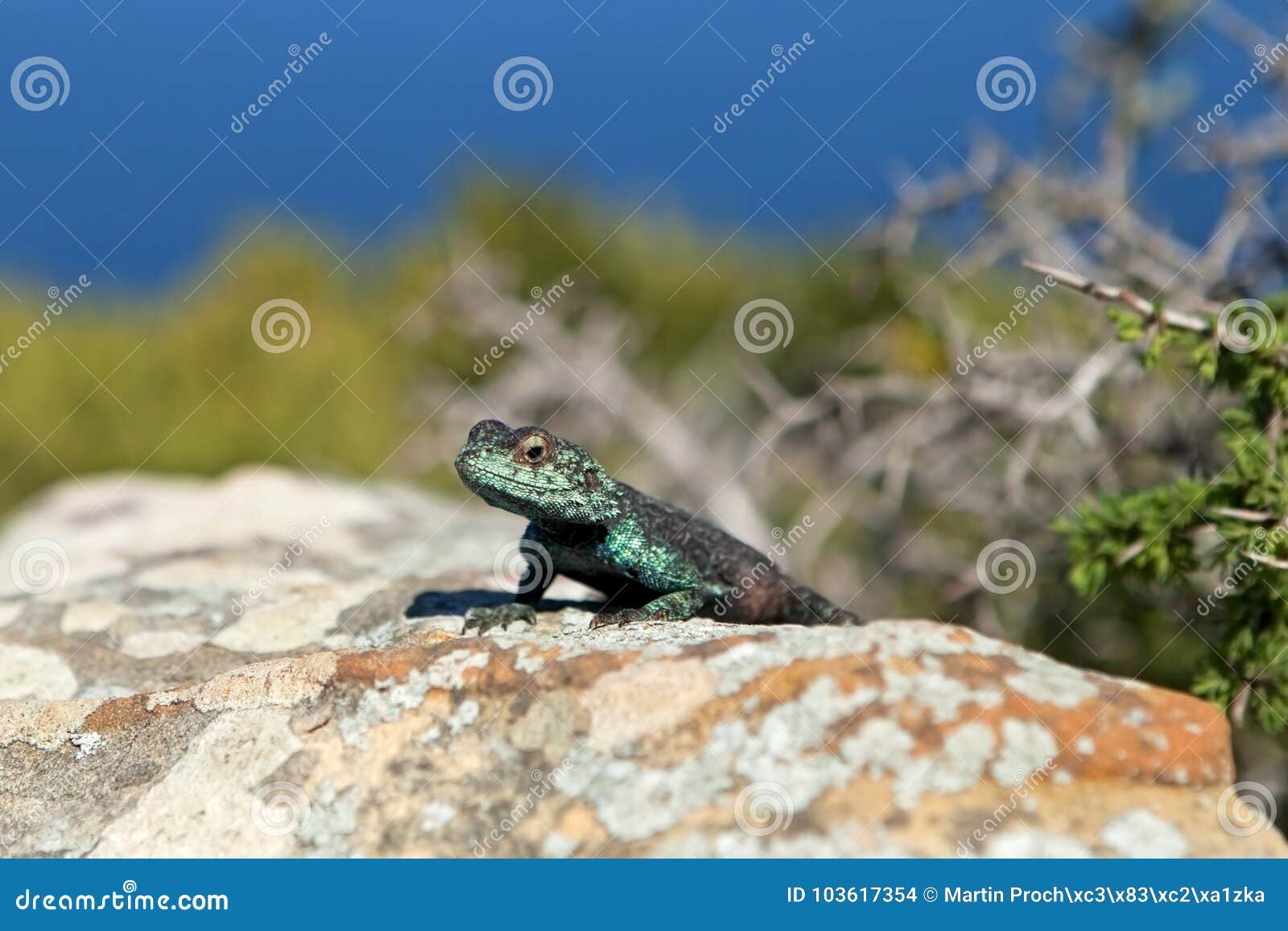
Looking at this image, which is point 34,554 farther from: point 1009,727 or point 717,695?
point 1009,727

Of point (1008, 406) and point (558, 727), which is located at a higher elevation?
point (1008, 406)

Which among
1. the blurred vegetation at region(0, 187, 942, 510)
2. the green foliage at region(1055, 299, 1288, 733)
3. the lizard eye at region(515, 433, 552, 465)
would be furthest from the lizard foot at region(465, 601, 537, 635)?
the blurred vegetation at region(0, 187, 942, 510)

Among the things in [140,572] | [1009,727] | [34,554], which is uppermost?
[1009,727]

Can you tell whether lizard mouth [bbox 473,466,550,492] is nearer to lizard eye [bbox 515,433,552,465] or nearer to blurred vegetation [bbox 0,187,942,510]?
lizard eye [bbox 515,433,552,465]

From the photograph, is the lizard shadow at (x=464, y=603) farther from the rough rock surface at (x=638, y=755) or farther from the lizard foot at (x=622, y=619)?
the rough rock surface at (x=638, y=755)

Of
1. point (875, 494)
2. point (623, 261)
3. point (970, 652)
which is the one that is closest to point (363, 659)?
point (970, 652)

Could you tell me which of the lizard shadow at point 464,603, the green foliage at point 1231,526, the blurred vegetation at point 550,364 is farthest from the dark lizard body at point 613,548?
the blurred vegetation at point 550,364

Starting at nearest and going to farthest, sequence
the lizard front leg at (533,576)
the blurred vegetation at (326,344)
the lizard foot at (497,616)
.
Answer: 1. the lizard foot at (497,616)
2. the lizard front leg at (533,576)
3. the blurred vegetation at (326,344)
